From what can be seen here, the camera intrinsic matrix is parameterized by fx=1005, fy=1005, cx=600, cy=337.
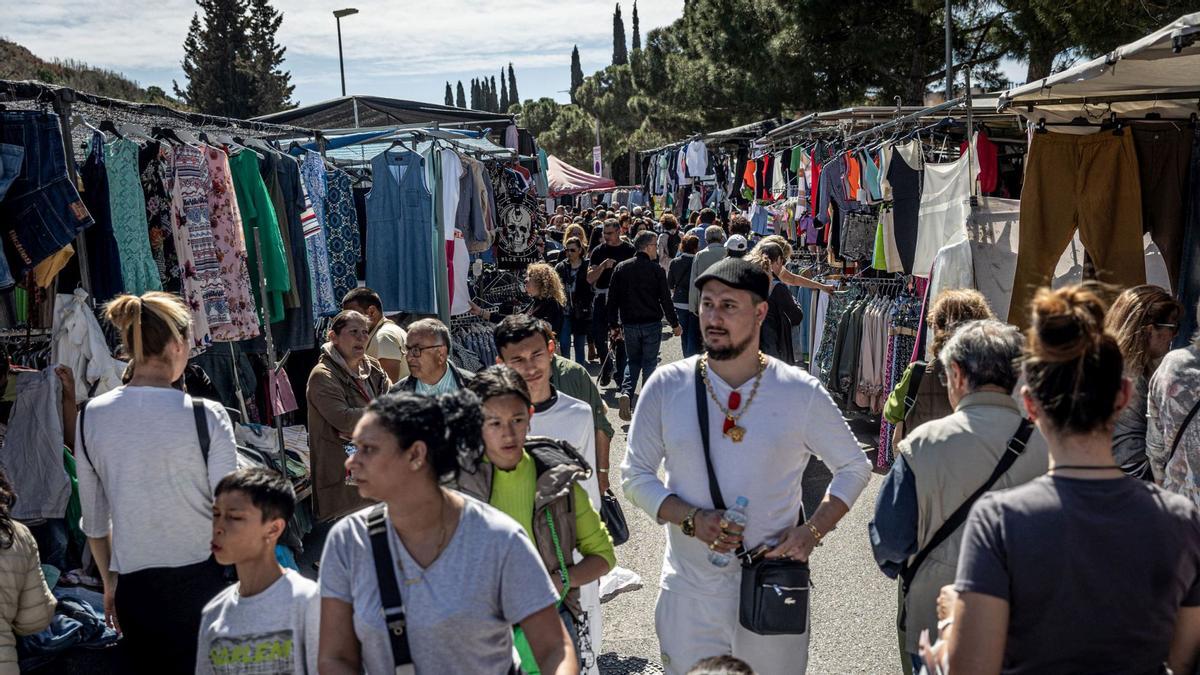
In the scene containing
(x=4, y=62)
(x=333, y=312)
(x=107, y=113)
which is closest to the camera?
(x=107, y=113)

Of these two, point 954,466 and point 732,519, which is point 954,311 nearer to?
point 954,466

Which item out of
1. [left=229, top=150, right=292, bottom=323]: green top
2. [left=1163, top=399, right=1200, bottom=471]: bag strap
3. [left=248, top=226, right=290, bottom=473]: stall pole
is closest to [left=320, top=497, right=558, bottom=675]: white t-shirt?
[left=1163, top=399, right=1200, bottom=471]: bag strap

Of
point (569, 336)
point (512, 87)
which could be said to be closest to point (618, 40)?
point (512, 87)

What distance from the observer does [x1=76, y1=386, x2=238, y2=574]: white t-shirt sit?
148 inches

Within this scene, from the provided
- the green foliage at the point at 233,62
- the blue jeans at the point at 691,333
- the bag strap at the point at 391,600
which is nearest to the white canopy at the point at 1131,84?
the bag strap at the point at 391,600

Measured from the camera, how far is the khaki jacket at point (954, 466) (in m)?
3.22

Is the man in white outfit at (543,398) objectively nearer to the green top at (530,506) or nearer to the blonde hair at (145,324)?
the green top at (530,506)

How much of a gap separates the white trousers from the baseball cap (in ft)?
3.49

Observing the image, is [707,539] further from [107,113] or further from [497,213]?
[497,213]

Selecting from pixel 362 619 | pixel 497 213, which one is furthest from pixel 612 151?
pixel 362 619

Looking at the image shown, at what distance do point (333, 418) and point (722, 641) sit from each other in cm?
341

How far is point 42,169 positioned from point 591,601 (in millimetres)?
3509

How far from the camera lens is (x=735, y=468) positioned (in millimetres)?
3438

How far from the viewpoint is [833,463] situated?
138 inches
